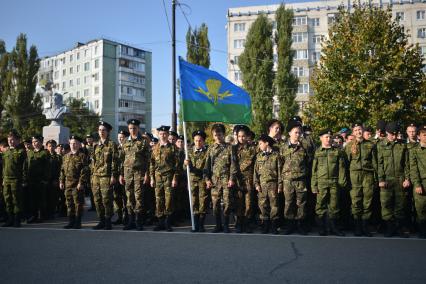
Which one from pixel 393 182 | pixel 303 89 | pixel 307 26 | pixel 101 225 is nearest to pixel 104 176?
pixel 101 225

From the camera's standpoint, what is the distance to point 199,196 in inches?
300

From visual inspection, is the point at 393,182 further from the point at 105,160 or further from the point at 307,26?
the point at 307,26

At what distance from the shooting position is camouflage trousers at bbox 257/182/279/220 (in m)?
7.03

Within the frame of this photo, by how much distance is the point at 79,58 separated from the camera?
66.6m

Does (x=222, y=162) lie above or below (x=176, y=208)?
above

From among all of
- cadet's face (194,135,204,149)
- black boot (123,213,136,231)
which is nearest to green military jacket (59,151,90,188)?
black boot (123,213,136,231)

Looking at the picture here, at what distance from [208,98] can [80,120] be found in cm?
4456

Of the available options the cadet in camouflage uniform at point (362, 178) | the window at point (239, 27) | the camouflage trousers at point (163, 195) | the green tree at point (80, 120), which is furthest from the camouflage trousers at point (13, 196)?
the window at point (239, 27)

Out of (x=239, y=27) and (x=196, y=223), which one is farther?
(x=239, y=27)

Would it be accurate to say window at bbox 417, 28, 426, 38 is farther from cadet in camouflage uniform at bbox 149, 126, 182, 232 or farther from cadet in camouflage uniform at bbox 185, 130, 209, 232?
cadet in camouflage uniform at bbox 149, 126, 182, 232

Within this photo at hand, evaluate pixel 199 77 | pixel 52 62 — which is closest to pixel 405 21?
pixel 199 77

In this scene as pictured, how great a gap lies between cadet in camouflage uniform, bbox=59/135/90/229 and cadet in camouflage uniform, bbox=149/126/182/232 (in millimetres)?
1490

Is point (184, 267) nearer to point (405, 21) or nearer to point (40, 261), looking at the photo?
point (40, 261)

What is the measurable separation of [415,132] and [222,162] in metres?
3.85
